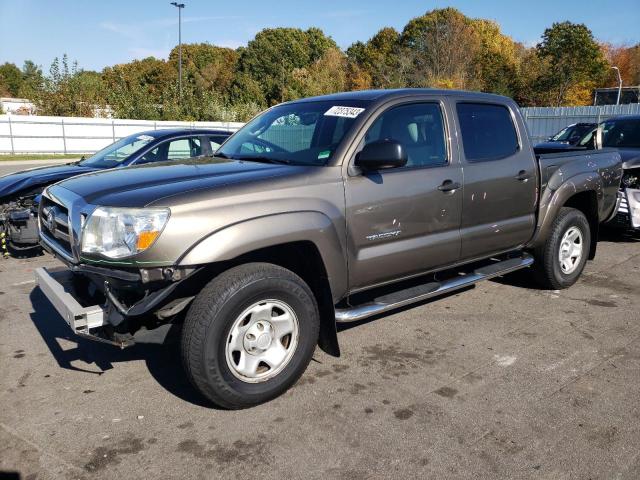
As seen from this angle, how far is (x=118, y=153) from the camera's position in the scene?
25.6ft

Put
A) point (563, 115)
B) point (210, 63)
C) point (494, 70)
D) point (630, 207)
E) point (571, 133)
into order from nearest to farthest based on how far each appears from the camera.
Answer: point (630, 207) → point (571, 133) → point (563, 115) → point (494, 70) → point (210, 63)

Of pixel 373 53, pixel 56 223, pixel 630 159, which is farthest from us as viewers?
pixel 373 53

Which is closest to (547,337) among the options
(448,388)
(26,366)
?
(448,388)

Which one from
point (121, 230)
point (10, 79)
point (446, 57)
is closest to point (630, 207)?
point (121, 230)

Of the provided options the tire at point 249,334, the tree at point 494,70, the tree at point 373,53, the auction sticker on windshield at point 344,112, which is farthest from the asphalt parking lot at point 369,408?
the tree at point 373,53

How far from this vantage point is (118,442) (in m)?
2.98

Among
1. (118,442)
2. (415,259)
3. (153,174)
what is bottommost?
(118,442)

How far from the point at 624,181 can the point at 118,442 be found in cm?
735

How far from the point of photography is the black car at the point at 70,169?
6.51 m

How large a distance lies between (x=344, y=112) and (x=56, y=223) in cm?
213

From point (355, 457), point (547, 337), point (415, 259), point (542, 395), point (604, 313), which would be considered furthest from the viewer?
point (604, 313)

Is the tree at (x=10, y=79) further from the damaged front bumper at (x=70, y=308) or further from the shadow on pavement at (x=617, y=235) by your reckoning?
the damaged front bumper at (x=70, y=308)

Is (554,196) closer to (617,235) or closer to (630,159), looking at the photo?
(630,159)

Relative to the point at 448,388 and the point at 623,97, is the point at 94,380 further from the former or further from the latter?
the point at 623,97
